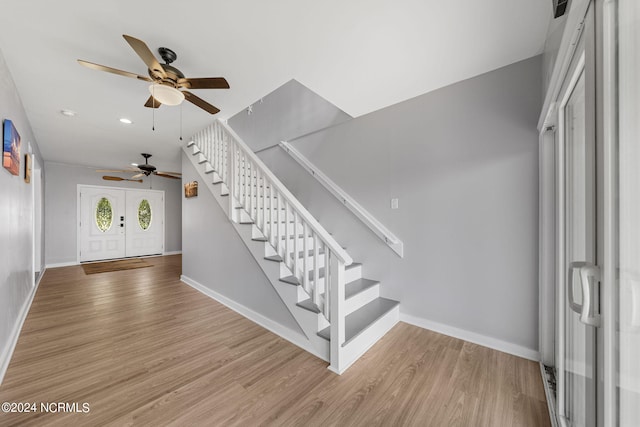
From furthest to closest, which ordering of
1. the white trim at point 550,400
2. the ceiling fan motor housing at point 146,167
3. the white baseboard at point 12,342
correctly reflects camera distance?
1. the ceiling fan motor housing at point 146,167
2. the white baseboard at point 12,342
3. the white trim at point 550,400

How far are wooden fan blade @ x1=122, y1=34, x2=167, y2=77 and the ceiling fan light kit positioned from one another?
0.09 meters

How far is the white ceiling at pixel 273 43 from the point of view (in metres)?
1.49

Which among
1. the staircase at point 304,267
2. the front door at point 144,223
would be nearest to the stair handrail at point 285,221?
the staircase at point 304,267

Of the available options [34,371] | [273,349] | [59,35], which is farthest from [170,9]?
[34,371]

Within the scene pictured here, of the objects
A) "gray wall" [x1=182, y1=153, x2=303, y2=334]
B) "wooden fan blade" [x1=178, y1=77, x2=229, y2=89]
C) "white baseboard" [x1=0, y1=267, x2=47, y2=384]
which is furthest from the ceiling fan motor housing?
"wooden fan blade" [x1=178, y1=77, x2=229, y2=89]

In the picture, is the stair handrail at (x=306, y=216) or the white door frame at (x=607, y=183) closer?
the white door frame at (x=607, y=183)

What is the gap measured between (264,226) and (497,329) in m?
2.34

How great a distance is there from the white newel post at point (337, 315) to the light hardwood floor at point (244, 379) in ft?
0.30

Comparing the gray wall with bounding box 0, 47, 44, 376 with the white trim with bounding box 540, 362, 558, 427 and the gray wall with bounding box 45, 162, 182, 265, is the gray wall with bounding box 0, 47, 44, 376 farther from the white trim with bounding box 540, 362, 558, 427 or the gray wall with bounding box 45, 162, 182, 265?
the gray wall with bounding box 45, 162, 182, 265

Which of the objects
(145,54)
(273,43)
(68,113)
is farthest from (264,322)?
(68,113)

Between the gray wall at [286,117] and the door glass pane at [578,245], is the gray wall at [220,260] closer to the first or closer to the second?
the gray wall at [286,117]

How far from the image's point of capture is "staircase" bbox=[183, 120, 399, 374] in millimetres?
1820

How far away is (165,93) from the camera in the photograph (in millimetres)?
1811

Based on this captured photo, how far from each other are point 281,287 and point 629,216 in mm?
2171
